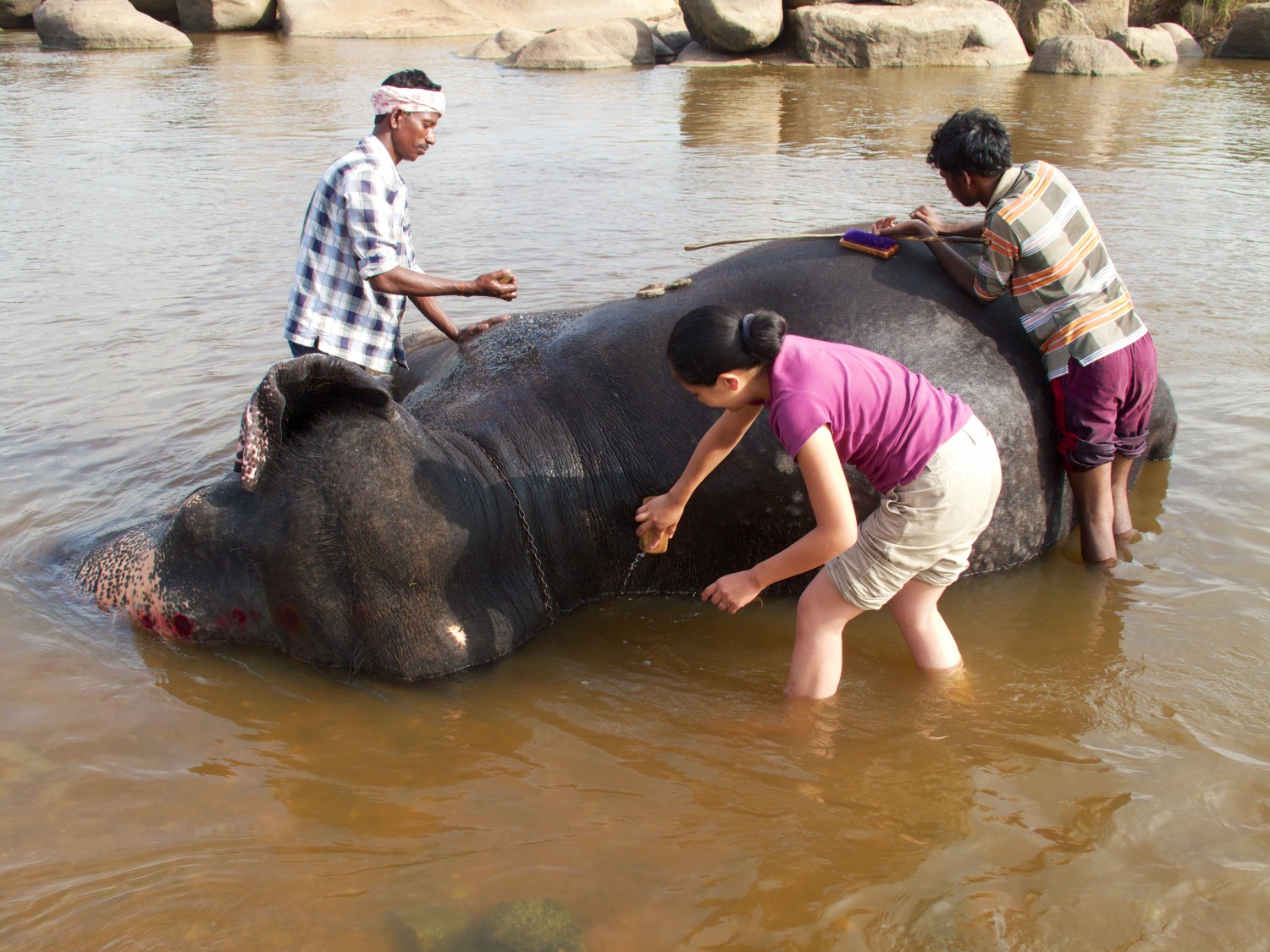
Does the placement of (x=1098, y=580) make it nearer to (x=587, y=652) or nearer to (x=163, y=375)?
(x=587, y=652)

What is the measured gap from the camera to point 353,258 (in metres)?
4.78

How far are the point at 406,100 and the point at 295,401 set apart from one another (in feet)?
5.79

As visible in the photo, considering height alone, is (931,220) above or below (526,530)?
above

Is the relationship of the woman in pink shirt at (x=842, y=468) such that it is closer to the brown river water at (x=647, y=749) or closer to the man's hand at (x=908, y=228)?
the brown river water at (x=647, y=749)

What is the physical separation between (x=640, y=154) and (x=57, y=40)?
20.2 m

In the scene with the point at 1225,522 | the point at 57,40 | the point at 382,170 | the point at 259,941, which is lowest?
the point at 259,941

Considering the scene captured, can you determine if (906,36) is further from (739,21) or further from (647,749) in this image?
(647,749)

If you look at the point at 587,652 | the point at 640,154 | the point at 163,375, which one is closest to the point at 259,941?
the point at 587,652

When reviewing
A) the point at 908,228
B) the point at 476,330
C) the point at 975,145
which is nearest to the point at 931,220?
the point at 908,228

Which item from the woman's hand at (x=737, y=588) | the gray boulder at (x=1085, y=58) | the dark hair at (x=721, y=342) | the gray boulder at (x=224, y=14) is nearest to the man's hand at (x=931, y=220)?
the dark hair at (x=721, y=342)

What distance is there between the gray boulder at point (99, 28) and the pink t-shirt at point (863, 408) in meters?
28.0

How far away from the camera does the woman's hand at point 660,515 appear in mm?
3676

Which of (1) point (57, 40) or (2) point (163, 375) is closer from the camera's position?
(2) point (163, 375)

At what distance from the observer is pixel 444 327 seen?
5125 mm
